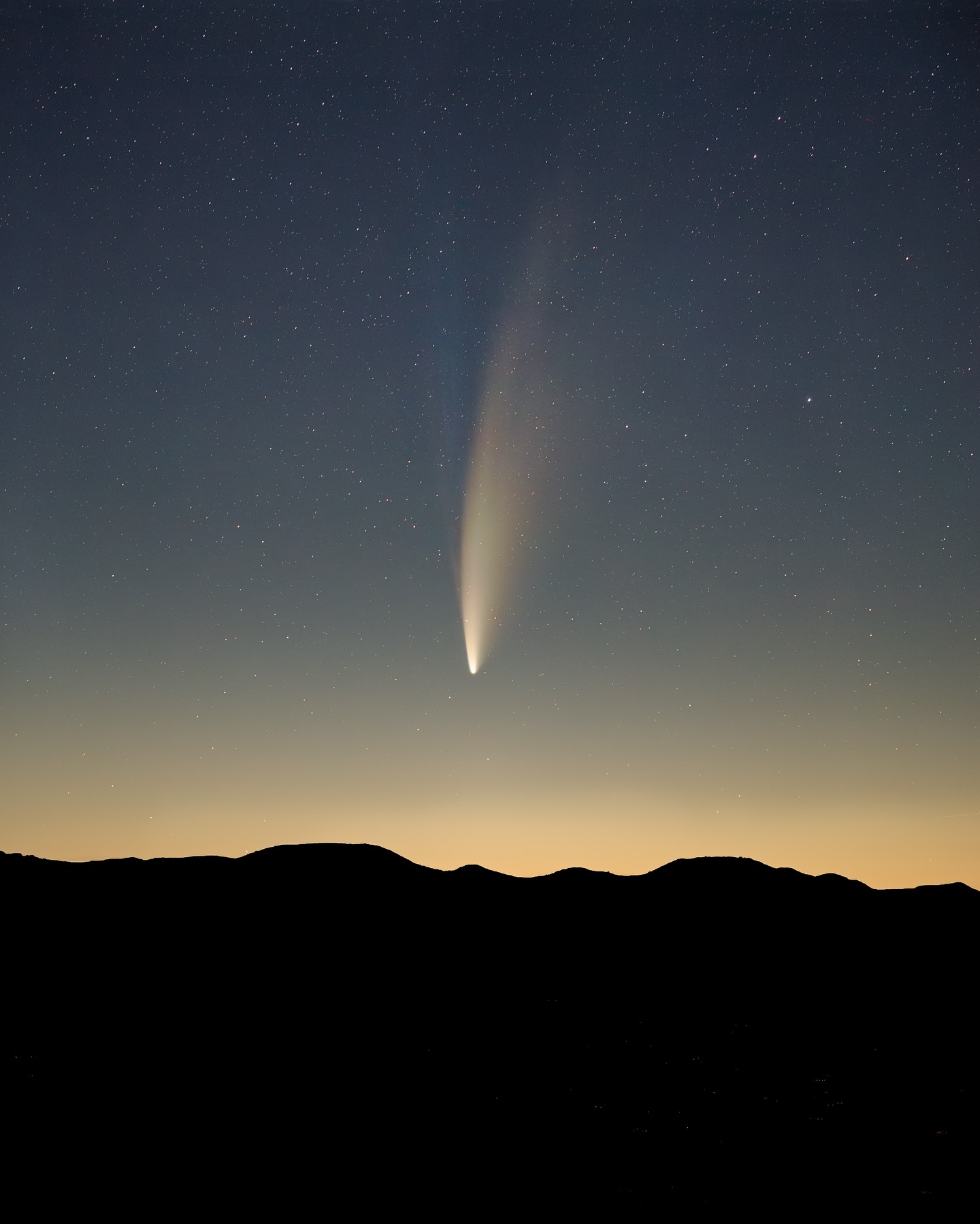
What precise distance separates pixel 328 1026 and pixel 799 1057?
21861mm

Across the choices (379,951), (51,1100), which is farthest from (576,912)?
(51,1100)

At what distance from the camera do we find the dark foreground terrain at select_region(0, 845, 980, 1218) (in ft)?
45.8

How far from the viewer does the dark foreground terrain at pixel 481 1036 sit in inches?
549

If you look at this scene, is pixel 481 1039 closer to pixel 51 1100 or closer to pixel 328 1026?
pixel 328 1026

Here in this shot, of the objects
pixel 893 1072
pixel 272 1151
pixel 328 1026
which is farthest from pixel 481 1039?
A: pixel 272 1151

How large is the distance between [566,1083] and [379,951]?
4815 centimetres

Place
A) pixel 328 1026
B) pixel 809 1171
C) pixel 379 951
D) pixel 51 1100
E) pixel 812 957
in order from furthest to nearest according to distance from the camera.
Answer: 1. pixel 812 957
2. pixel 379 951
3. pixel 328 1026
4. pixel 51 1100
5. pixel 809 1171

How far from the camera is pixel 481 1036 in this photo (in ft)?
131

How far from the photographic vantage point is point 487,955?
74312 mm

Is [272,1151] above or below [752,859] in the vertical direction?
below

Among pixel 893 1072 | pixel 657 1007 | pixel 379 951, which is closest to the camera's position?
pixel 893 1072

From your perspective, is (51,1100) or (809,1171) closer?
(809,1171)

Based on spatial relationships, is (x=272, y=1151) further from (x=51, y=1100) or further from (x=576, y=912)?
(x=576, y=912)

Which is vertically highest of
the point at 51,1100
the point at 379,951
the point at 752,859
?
the point at 752,859
